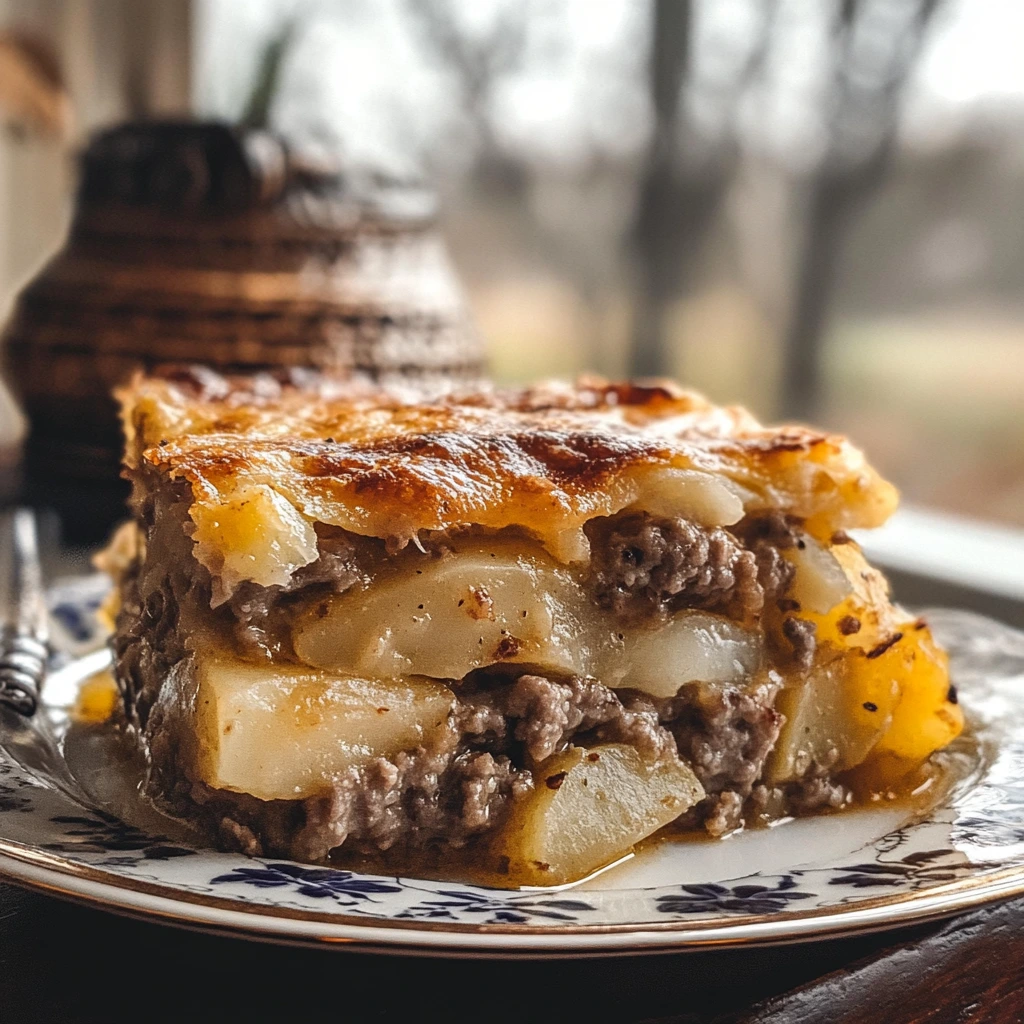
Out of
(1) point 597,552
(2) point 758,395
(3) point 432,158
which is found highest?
(3) point 432,158

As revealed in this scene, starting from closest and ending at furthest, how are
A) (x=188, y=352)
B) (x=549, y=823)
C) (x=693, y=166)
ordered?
(x=549, y=823) → (x=188, y=352) → (x=693, y=166)

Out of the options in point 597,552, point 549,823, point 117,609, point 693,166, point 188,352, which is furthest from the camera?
point 693,166

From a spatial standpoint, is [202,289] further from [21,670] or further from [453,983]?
[453,983]

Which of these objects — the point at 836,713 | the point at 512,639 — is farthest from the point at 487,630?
the point at 836,713

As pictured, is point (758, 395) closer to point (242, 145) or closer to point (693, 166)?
point (693, 166)

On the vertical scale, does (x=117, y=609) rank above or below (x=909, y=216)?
below

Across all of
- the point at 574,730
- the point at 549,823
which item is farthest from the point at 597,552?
the point at 549,823

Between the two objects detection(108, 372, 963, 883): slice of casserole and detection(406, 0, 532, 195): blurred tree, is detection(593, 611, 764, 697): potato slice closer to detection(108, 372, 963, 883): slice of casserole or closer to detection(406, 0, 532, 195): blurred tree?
detection(108, 372, 963, 883): slice of casserole
